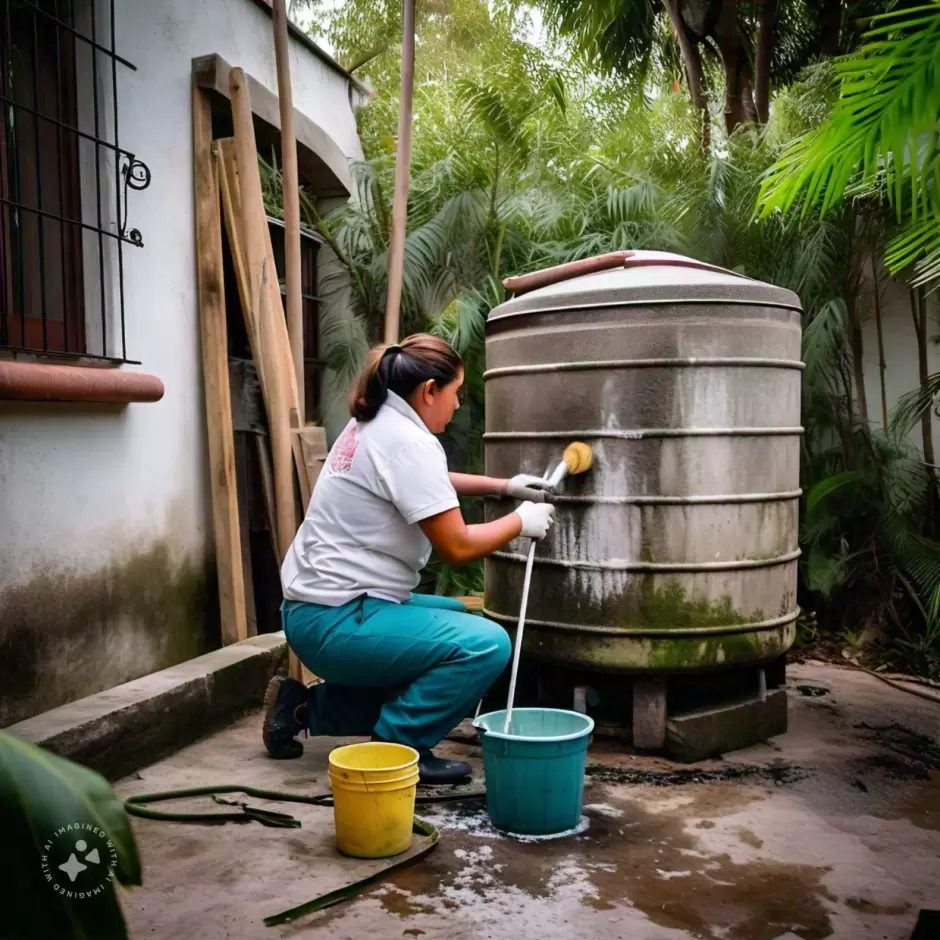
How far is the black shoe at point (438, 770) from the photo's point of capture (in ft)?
9.64

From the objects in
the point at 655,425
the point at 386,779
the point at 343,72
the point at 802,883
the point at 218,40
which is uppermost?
the point at 343,72

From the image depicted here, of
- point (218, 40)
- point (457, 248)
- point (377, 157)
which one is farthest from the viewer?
point (377, 157)

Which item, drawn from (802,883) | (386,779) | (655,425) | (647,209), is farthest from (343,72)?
(802,883)

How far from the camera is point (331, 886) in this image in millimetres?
2230

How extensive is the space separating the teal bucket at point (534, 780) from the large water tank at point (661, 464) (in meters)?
0.67

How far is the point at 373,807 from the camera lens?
2.35 m

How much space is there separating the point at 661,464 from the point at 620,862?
128cm

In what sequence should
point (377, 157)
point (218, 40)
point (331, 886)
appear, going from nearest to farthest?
point (331, 886)
point (218, 40)
point (377, 157)

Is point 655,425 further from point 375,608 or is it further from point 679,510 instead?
point 375,608

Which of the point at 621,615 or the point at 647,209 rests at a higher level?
the point at 647,209

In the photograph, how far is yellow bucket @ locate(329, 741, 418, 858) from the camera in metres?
2.34

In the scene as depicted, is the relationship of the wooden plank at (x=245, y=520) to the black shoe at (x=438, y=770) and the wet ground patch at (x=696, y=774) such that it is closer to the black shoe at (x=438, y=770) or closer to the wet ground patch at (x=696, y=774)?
the black shoe at (x=438, y=770)

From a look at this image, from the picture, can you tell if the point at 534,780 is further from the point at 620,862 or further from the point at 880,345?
the point at 880,345

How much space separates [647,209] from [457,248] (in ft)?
3.65
